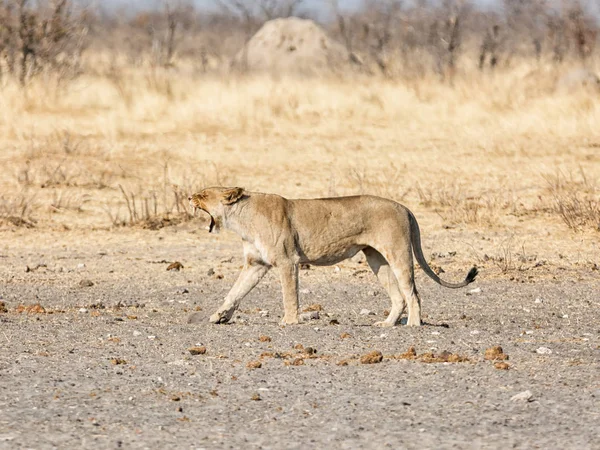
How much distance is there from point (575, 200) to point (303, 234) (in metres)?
6.23

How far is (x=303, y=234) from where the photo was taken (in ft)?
28.9

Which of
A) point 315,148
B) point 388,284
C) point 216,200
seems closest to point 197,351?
point 216,200

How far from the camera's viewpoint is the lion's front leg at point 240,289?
8820mm

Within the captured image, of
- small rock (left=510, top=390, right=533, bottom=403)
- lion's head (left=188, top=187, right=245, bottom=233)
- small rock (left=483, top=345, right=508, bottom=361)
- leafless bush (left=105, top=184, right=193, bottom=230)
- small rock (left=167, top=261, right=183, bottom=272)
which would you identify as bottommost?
small rock (left=167, top=261, right=183, bottom=272)

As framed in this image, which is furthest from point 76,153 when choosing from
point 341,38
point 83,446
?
point 341,38

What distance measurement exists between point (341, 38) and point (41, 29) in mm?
21752

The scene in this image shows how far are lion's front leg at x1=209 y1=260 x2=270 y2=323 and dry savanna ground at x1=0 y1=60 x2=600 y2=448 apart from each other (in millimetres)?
290

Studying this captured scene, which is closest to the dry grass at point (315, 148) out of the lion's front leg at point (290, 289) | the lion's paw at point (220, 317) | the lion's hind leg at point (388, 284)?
the lion's hind leg at point (388, 284)

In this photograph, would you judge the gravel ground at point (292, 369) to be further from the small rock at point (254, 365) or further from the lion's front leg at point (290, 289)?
the lion's front leg at point (290, 289)

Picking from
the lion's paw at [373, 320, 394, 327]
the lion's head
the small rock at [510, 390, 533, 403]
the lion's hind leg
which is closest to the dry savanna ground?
the small rock at [510, 390, 533, 403]

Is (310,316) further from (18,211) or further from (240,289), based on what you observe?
(18,211)

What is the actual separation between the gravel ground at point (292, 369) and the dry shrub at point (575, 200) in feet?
8.34

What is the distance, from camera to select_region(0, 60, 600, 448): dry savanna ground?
618cm

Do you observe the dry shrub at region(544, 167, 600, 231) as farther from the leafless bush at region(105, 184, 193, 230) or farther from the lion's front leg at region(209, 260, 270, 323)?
the lion's front leg at region(209, 260, 270, 323)
